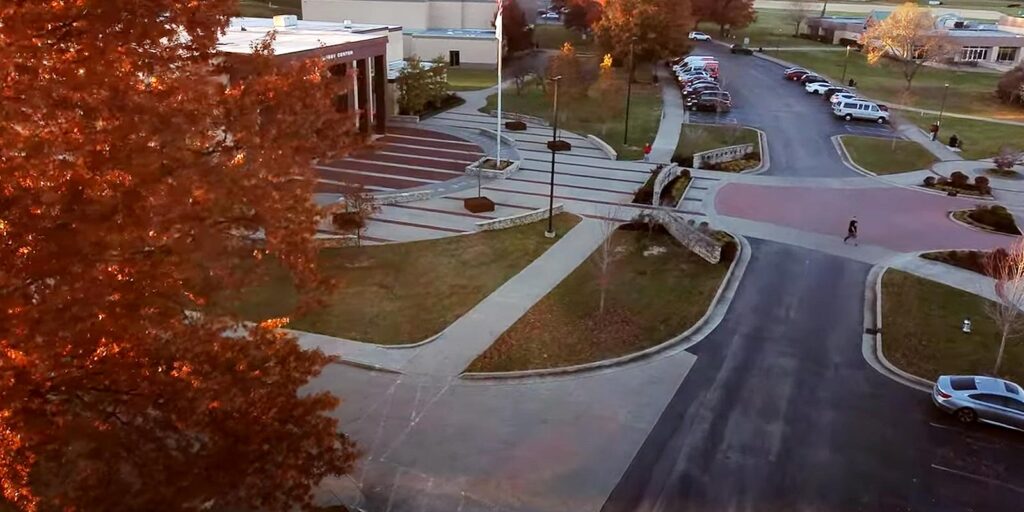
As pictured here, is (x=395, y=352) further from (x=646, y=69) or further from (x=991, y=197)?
(x=646, y=69)

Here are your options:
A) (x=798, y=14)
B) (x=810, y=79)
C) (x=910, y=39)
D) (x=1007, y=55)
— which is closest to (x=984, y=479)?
(x=810, y=79)

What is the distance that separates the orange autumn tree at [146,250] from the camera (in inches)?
312

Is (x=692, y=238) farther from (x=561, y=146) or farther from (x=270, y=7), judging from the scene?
(x=270, y=7)

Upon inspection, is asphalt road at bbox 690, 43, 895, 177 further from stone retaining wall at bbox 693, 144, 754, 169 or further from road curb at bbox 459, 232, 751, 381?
road curb at bbox 459, 232, 751, 381

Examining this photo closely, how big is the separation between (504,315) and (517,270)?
3.66 m

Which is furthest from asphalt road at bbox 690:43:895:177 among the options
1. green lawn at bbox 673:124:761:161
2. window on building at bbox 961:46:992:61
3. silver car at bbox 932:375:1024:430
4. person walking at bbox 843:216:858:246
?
silver car at bbox 932:375:1024:430

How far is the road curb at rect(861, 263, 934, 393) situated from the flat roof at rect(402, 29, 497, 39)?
52.9 meters

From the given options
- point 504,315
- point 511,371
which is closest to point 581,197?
point 504,315

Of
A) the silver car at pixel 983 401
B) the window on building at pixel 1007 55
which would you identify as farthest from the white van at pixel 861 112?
the window on building at pixel 1007 55

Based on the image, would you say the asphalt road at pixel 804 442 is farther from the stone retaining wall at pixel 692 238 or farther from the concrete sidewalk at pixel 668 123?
the concrete sidewalk at pixel 668 123

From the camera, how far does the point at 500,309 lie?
22453mm

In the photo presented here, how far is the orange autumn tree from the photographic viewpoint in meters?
7.92

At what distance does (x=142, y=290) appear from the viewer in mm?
8703

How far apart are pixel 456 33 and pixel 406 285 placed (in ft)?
183
